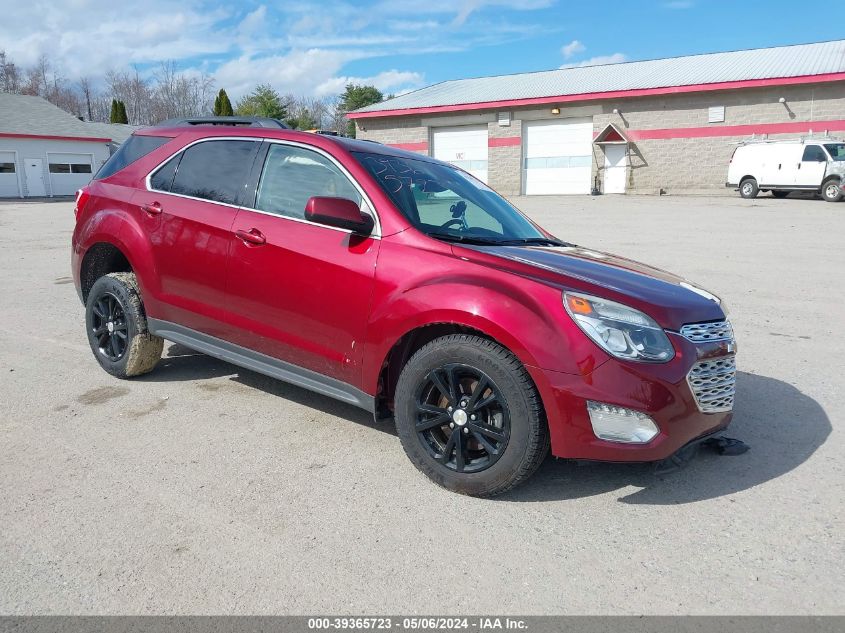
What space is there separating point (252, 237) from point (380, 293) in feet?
3.28

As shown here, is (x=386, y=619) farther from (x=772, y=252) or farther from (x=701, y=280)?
(x=772, y=252)

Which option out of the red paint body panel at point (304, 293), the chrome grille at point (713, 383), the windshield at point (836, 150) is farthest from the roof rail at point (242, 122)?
the windshield at point (836, 150)

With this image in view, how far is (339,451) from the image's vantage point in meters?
3.85

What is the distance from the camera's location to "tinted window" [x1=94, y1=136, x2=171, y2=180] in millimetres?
4938

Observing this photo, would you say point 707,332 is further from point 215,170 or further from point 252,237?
point 215,170

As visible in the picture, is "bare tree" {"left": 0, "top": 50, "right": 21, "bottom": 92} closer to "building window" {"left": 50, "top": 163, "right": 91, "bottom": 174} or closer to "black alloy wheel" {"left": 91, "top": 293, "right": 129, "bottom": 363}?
"building window" {"left": 50, "top": 163, "right": 91, "bottom": 174}

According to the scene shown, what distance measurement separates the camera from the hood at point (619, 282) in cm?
321

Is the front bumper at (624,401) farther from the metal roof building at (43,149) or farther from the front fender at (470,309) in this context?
the metal roof building at (43,149)

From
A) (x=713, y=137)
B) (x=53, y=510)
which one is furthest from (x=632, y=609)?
(x=713, y=137)

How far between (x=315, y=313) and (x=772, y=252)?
10.5 meters

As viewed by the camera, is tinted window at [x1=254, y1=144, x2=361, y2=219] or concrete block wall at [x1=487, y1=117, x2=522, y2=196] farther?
concrete block wall at [x1=487, y1=117, x2=522, y2=196]

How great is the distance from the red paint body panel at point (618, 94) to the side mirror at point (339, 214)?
94.8 feet

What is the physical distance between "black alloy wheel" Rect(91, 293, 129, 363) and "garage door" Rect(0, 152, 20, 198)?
41494mm

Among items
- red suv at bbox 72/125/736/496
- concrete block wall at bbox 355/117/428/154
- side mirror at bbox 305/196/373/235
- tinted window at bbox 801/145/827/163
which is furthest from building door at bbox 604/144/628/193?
side mirror at bbox 305/196/373/235
